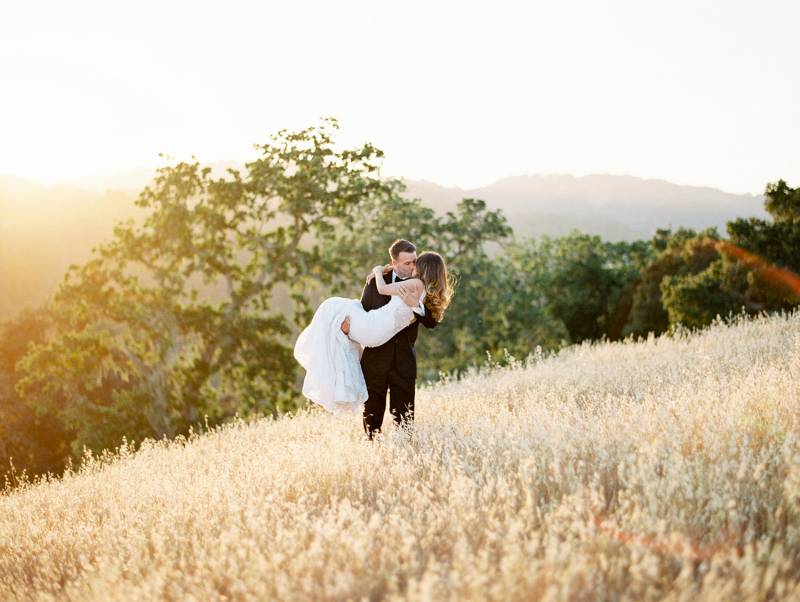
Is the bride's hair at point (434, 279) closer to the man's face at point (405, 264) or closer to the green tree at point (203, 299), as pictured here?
the man's face at point (405, 264)

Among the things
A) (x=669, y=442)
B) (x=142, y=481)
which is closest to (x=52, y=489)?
(x=142, y=481)

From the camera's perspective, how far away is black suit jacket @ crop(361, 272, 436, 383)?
6.97m

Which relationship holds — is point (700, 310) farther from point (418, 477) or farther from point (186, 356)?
point (418, 477)

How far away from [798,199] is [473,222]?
13.1 metres

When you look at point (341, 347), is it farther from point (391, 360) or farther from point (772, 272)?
point (772, 272)

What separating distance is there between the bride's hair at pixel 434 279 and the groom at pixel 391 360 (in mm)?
122

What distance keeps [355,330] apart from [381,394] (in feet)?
2.45

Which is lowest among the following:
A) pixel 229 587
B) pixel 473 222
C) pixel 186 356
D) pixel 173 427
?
pixel 173 427

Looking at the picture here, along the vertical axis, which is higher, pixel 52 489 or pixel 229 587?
pixel 229 587

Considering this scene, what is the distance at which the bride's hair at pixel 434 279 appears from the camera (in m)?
6.69

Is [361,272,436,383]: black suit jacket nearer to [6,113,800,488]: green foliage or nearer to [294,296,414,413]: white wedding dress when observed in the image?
[294,296,414,413]: white wedding dress

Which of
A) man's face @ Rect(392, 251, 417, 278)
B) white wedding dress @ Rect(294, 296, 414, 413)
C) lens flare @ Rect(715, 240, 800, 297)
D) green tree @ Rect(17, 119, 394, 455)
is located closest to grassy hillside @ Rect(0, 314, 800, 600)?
white wedding dress @ Rect(294, 296, 414, 413)

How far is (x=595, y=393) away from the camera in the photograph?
321 inches

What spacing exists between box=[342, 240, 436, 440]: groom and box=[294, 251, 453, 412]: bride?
0.35 feet
